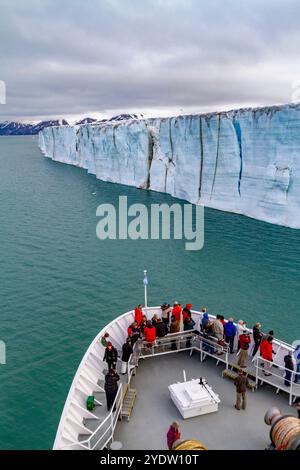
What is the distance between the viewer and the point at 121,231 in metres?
26.9

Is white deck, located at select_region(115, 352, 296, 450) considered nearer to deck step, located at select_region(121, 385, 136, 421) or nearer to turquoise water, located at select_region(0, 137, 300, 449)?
deck step, located at select_region(121, 385, 136, 421)

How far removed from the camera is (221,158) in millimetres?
29719

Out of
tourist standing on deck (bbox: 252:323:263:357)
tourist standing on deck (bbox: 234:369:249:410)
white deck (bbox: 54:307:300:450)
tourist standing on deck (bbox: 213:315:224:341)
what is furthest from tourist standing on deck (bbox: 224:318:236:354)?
tourist standing on deck (bbox: 234:369:249:410)

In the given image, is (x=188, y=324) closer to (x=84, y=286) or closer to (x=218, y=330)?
(x=218, y=330)

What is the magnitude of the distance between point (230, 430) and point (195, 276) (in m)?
12.6

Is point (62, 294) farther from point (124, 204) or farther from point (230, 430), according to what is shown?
point (124, 204)

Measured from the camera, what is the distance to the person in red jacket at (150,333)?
8.62 metres

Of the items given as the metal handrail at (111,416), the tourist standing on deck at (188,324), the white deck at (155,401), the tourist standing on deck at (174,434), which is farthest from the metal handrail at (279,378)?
the metal handrail at (111,416)

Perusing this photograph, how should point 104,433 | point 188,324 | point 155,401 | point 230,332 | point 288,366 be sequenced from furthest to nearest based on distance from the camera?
point 188,324 → point 230,332 → point 288,366 → point 155,401 → point 104,433

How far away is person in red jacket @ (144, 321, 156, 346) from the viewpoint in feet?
28.3

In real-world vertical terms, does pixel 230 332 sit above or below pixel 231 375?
above

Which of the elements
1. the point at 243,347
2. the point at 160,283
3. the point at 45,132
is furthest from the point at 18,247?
the point at 45,132

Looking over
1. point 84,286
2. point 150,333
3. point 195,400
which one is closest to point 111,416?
point 195,400

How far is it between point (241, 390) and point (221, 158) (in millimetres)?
24738
